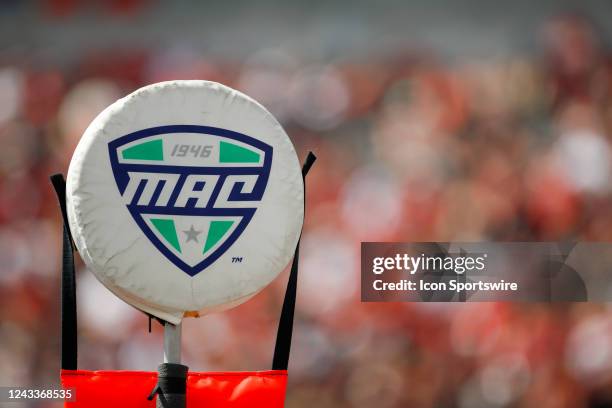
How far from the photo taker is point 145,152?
68 centimetres

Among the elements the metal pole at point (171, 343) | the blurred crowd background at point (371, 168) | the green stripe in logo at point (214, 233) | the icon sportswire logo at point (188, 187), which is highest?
the blurred crowd background at point (371, 168)

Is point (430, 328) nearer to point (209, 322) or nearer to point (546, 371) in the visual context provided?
point (546, 371)

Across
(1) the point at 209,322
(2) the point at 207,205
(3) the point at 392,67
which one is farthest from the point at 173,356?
(3) the point at 392,67

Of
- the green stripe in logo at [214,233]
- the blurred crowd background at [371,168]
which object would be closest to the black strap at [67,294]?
the green stripe in logo at [214,233]

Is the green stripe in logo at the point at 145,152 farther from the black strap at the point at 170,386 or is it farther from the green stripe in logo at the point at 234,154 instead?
the black strap at the point at 170,386

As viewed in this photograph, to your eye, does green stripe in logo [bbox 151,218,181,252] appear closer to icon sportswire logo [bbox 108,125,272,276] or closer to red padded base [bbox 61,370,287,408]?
icon sportswire logo [bbox 108,125,272,276]

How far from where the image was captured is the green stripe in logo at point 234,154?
0.68 meters

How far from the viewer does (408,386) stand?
73.4 inches

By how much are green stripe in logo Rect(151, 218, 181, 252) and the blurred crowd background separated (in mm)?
1200

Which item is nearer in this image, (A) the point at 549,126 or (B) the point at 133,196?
(B) the point at 133,196

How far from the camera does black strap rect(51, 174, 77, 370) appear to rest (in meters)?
0.68

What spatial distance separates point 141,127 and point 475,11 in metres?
1.40

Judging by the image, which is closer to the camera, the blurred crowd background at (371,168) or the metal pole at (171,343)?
the metal pole at (171,343)

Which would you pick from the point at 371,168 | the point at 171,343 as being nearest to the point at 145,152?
the point at 171,343
